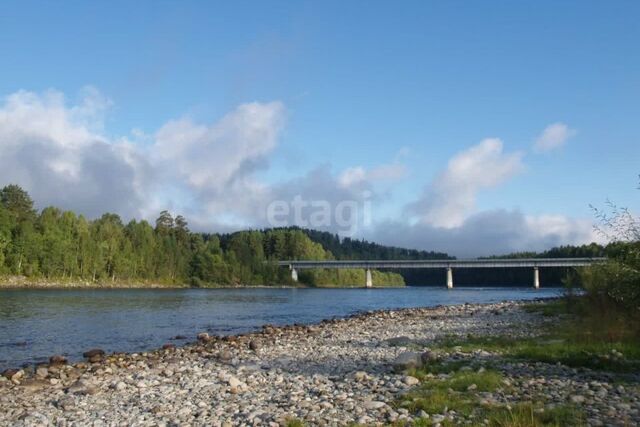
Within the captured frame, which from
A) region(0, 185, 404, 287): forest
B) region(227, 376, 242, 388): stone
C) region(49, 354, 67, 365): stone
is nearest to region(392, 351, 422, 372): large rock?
region(227, 376, 242, 388): stone

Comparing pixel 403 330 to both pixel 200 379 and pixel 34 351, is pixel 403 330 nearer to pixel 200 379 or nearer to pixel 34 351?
pixel 200 379

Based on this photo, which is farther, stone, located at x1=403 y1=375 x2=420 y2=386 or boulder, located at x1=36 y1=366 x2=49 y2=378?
boulder, located at x1=36 y1=366 x2=49 y2=378

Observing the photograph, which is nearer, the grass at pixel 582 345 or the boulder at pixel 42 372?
the grass at pixel 582 345

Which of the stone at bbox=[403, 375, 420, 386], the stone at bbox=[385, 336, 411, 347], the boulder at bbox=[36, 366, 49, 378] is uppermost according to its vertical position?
the stone at bbox=[403, 375, 420, 386]

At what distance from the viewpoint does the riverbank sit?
12.4 metres

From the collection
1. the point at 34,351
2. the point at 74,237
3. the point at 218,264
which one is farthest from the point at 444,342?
the point at 218,264

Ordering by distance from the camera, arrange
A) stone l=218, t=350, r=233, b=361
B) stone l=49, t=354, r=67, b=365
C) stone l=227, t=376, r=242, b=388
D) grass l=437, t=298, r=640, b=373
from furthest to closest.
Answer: stone l=49, t=354, r=67, b=365, stone l=218, t=350, r=233, b=361, grass l=437, t=298, r=640, b=373, stone l=227, t=376, r=242, b=388

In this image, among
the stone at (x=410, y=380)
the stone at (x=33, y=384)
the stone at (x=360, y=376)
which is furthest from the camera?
the stone at (x=33, y=384)

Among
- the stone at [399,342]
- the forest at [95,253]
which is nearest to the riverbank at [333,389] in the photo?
the stone at [399,342]

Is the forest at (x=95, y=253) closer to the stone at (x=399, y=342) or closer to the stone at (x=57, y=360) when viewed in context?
the stone at (x=399, y=342)

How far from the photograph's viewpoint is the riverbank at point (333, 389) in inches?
490

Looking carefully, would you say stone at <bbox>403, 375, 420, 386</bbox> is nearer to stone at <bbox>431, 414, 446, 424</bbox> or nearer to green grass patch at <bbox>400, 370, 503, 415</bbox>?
green grass patch at <bbox>400, 370, 503, 415</bbox>

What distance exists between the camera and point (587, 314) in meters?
28.0

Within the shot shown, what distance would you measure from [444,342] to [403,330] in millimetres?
9262
